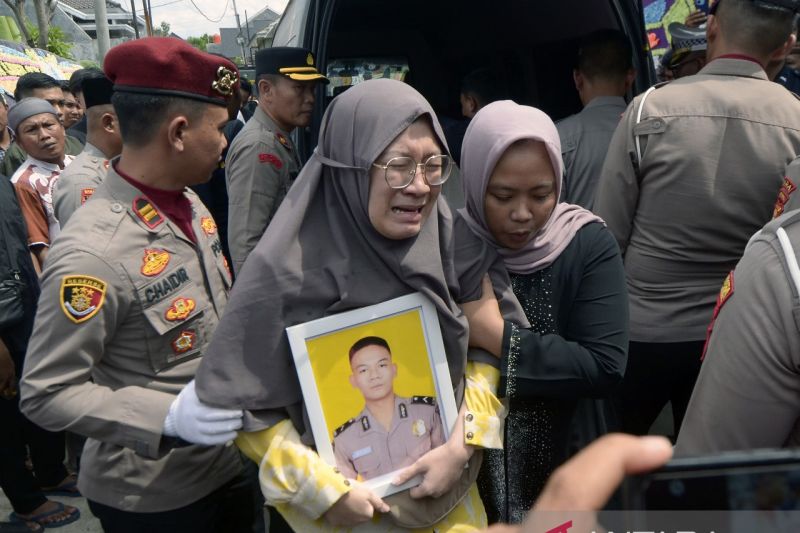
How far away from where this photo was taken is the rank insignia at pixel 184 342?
153cm

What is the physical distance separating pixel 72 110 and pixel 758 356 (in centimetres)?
590

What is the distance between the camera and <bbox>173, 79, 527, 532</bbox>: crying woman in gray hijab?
123cm

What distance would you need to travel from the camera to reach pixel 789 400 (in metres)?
1.00

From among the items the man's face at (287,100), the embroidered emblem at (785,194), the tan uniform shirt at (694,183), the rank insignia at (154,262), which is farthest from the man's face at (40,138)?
the embroidered emblem at (785,194)

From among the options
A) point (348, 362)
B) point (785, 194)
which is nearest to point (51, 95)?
point (348, 362)

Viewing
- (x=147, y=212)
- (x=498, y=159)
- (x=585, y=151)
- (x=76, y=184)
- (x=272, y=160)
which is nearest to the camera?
(x=498, y=159)

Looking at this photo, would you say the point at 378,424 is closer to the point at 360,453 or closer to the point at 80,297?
the point at 360,453

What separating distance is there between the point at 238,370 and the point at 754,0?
6.22ft

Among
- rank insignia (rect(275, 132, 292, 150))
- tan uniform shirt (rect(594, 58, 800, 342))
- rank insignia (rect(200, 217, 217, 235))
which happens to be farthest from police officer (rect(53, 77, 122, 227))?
tan uniform shirt (rect(594, 58, 800, 342))

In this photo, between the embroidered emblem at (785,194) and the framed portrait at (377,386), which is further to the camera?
the embroidered emblem at (785,194)

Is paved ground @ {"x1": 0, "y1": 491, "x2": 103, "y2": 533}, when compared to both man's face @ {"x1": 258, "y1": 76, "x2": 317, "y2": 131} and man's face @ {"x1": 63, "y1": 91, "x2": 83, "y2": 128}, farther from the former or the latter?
man's face @ {"x1": 63, "y1": 91, "x2": 83, "y2": 128}

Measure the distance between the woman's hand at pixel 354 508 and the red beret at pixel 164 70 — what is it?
3.46ft

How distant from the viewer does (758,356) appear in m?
1.01

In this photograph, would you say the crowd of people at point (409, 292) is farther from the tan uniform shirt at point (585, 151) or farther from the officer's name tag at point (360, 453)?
the tan uniform shirt at point (585, 151)
